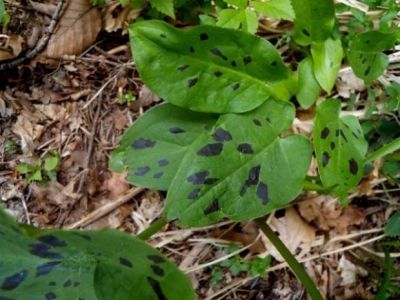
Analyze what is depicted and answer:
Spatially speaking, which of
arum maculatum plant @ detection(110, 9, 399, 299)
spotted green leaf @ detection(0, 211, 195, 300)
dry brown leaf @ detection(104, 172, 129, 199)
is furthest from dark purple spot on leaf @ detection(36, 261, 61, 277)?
dry brown leaf @ detection(104, 172, 129, 199)

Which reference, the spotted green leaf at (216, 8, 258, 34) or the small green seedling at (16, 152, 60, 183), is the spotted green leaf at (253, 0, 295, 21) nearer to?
the spotted green leaf at (216, 8, 258, 34)

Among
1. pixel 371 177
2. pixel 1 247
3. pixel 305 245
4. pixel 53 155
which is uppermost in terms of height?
pixel 1 247

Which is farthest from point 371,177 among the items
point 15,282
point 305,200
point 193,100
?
point 15,282

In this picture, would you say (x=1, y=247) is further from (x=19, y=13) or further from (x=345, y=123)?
(x=19, y=13)

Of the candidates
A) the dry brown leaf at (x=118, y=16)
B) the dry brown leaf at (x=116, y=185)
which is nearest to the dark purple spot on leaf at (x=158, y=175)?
the dry brown leaf at (x=116, y=185)

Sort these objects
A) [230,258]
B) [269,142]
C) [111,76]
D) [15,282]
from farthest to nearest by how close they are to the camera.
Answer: [111,76] → [230,258] → [269,142] → [15,282]

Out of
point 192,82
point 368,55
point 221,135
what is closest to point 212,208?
point 221,135
